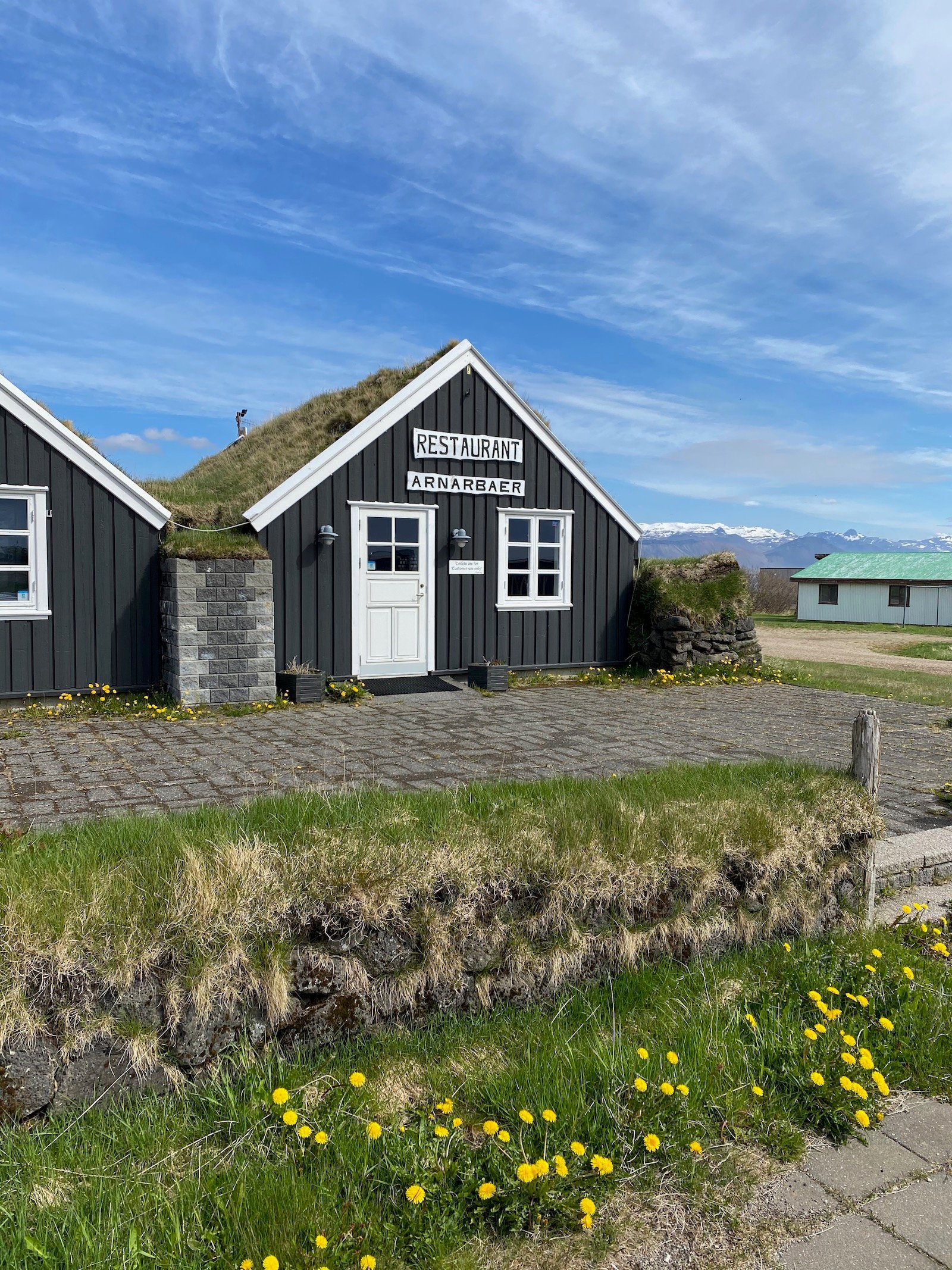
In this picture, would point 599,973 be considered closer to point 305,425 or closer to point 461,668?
point 461,668

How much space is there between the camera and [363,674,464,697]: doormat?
1273 cm

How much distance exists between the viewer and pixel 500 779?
23.1 feet

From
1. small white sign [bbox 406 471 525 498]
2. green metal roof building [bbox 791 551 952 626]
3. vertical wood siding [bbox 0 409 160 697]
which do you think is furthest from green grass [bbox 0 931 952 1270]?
green metal roof building [bbox 791 551 952 626]

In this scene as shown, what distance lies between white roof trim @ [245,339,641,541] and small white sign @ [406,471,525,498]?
3.03ft

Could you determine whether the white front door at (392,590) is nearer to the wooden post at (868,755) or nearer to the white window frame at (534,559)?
the white window frame at (534,559)

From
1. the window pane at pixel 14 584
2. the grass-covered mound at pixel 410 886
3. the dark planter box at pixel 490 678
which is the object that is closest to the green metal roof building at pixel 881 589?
the dark planter box at pixel 490 678

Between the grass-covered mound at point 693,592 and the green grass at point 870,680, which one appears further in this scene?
the grass-covered mound at point 693,592

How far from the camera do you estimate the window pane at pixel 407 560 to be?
535 inches

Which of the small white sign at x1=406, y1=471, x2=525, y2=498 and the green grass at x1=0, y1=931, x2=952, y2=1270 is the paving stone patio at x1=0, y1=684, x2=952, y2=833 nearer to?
the green grass at x1=0, y1=931, x2=952, y2=1270

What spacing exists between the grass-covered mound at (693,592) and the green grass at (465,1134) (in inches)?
446

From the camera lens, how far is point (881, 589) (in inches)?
1762

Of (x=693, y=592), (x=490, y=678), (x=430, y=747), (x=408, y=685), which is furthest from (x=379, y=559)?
(x=693, y=592)

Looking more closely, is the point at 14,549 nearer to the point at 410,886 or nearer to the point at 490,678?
the point at 490,678

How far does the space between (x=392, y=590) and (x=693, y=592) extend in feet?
18.4
